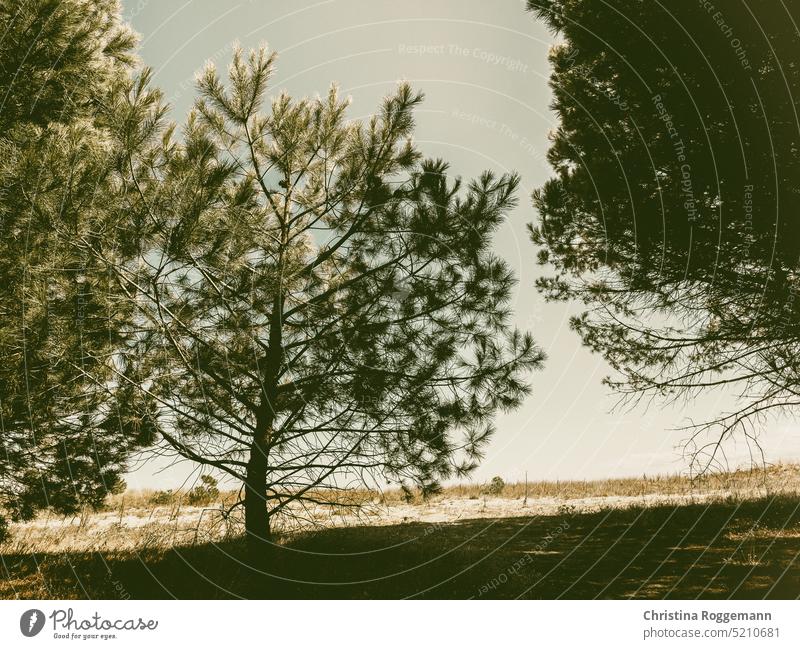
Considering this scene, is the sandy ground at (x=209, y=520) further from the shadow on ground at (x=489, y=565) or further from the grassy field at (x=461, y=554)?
the shadow on ground at (x=489, y=565)

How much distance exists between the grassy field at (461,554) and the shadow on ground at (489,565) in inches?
0.6

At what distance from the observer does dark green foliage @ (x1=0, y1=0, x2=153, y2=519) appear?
3.27m

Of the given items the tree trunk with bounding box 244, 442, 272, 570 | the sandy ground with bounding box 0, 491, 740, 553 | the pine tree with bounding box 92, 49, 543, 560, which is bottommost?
the sandy ground with bounding box 0, 491, 740, 553

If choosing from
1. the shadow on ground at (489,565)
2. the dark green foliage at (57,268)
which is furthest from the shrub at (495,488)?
the dark green foliage at (57,268)

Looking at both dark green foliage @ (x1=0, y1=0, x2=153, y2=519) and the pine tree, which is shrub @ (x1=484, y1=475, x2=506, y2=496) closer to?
the pine tree

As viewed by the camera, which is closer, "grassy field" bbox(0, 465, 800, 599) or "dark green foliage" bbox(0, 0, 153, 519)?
"dark green foliage" bbox(0, 0, 153, 519)

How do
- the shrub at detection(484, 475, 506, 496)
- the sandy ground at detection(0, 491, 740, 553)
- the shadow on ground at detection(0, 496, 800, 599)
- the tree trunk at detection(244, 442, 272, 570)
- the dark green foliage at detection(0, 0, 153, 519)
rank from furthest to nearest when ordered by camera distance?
the shrub at detection(484, 475, 506, 496)
the sandy ground at detection(0, 491, 740, 553)
the tree trunk at detection(244, 442, 272, 570)
the shadow on ground at detection(0, 496, 800, 599)
the dark green foliage at detection(0, 0, 153, 519)

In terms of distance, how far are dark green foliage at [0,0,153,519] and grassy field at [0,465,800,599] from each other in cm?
81

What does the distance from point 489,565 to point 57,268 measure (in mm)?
4627

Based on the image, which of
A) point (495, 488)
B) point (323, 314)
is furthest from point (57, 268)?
point (495, 488)

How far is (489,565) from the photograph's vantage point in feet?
14.8

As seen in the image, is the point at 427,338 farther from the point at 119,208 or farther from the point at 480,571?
the point at 119,208

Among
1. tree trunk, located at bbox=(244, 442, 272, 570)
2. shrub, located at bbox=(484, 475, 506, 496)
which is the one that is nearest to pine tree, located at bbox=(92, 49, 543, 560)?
tree trunk, located at bbox=(244, 442, 272, 570)

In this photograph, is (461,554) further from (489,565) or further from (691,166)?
(691,166)
